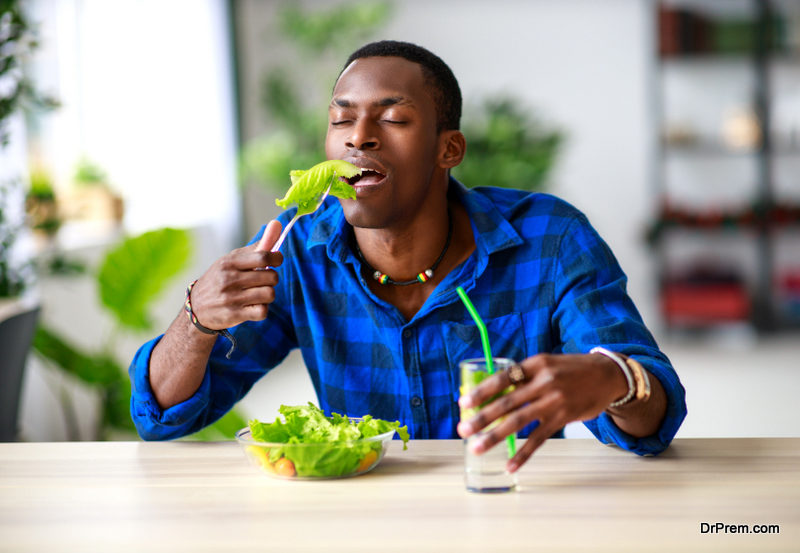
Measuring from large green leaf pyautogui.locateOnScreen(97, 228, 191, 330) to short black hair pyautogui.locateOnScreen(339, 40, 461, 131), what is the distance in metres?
1.58

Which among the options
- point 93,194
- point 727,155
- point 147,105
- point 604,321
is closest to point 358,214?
point 604,321

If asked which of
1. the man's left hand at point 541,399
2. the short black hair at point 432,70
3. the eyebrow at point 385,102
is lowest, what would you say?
the man's left hand at point 541,399

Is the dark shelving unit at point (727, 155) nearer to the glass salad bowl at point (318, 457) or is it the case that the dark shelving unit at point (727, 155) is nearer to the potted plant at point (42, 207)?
the potted plant at point (42, 207)

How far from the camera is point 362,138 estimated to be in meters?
1.50

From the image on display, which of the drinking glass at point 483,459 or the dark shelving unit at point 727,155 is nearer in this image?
the drinking glass at point 483,459

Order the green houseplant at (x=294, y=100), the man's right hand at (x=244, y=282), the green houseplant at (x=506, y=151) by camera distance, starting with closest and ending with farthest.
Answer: the man's right hand at (x=244, y=282), the green houseplant at (x=506, y=151), the green houseplant at (x=294, y=100)

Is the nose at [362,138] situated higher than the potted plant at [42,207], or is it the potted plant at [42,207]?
the nose at [362,138]

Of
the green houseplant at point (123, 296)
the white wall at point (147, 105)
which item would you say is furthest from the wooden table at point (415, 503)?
the white wall at point (147, 105)

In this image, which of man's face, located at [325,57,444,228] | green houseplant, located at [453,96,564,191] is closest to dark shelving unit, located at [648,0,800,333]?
green houseplant, located at [453,96,564,191]

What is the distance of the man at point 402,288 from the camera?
58.4 inches

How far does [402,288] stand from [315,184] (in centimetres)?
38

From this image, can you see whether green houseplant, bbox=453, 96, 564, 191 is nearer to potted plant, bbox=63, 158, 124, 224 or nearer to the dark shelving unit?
the dark shelving unit

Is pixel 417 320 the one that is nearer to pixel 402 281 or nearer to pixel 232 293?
pixel 402 281

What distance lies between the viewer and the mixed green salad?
1.18 metres
